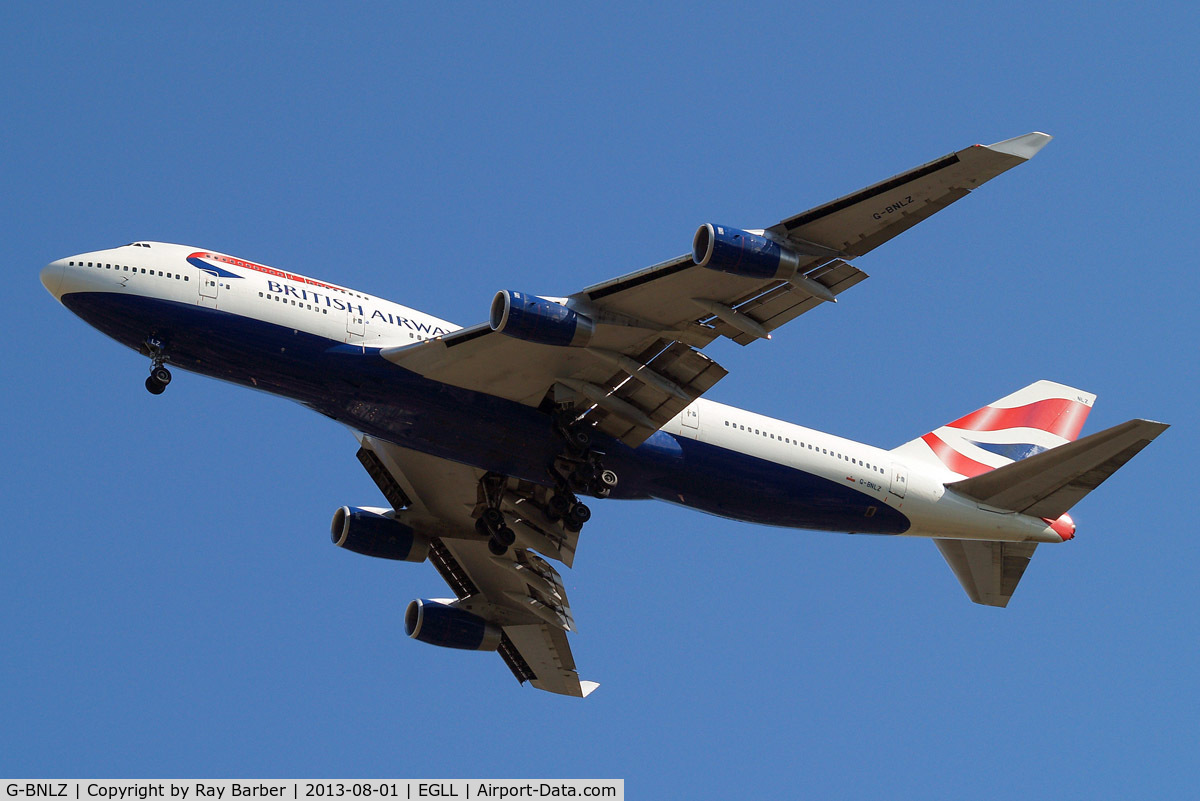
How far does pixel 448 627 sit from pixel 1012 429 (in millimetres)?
18401

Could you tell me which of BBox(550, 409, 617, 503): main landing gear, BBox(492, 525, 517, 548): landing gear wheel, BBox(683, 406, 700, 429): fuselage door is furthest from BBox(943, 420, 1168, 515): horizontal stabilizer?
BBox(492, 525, 517, 548): landing gear wheel

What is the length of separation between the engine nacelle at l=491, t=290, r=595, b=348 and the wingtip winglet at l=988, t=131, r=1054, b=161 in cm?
964

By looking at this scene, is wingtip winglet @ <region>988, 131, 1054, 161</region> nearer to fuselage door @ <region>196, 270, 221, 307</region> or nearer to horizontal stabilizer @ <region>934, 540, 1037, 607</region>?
horizontal stabilizer @ <region>934, 540, 1037, 607</region>

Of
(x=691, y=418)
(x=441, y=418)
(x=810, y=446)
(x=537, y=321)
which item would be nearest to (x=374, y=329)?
(x=441, y=418)

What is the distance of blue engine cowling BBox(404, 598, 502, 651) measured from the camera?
41188 millimetres

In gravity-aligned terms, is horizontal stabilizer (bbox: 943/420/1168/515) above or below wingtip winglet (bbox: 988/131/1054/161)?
below

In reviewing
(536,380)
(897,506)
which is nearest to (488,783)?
(536,380)

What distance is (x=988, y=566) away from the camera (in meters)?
38.7

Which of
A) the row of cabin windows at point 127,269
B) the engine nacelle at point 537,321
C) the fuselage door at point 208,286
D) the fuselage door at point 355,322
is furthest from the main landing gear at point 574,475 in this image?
the row of cabin windows at point 127,269

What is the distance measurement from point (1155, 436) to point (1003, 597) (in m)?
8.77

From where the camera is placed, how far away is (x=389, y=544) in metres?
38.8

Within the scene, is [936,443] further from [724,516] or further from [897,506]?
[724,516]

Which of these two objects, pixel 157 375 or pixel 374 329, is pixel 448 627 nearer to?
pixel 374 329

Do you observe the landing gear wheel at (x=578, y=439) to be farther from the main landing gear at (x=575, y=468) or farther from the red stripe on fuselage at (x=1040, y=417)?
the red stripe on fuselage at (x=1040, y=417)
